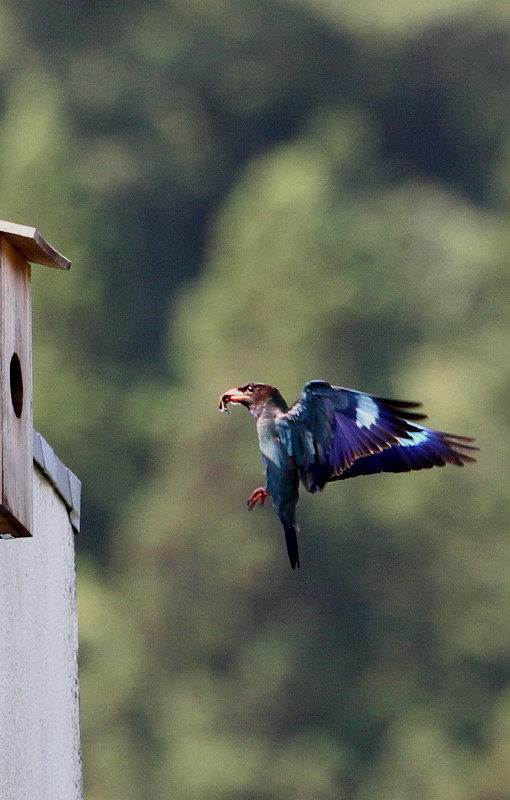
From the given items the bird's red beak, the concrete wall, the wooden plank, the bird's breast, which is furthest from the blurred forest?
the wooden plank

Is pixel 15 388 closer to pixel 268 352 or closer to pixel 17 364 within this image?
pixel 17 364

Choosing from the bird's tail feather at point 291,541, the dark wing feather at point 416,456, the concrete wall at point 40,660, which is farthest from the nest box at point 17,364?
the dark wing feather at point 416,456

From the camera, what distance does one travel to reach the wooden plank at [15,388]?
407 centimetres

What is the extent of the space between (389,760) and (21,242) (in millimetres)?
17092

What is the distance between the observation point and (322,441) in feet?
17.3

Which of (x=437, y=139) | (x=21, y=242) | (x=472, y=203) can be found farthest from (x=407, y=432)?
(x=437, y=139)

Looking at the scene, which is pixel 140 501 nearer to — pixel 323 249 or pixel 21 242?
pixel 323 249

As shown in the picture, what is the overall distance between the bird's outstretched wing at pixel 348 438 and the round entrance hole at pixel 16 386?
Result: 103 cm

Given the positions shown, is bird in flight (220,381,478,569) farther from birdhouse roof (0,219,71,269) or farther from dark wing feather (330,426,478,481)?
birdhouse roof (0,219,71,269)

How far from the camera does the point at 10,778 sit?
4.30 m

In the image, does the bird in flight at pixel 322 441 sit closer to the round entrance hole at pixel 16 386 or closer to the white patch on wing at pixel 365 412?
the white patch on wing at pixel 365 412

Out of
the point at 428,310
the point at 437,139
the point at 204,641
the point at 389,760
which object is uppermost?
the point at 437,139

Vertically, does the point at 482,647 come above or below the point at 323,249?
below

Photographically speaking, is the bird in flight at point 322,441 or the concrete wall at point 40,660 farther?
the bird in flight at point 322,441
